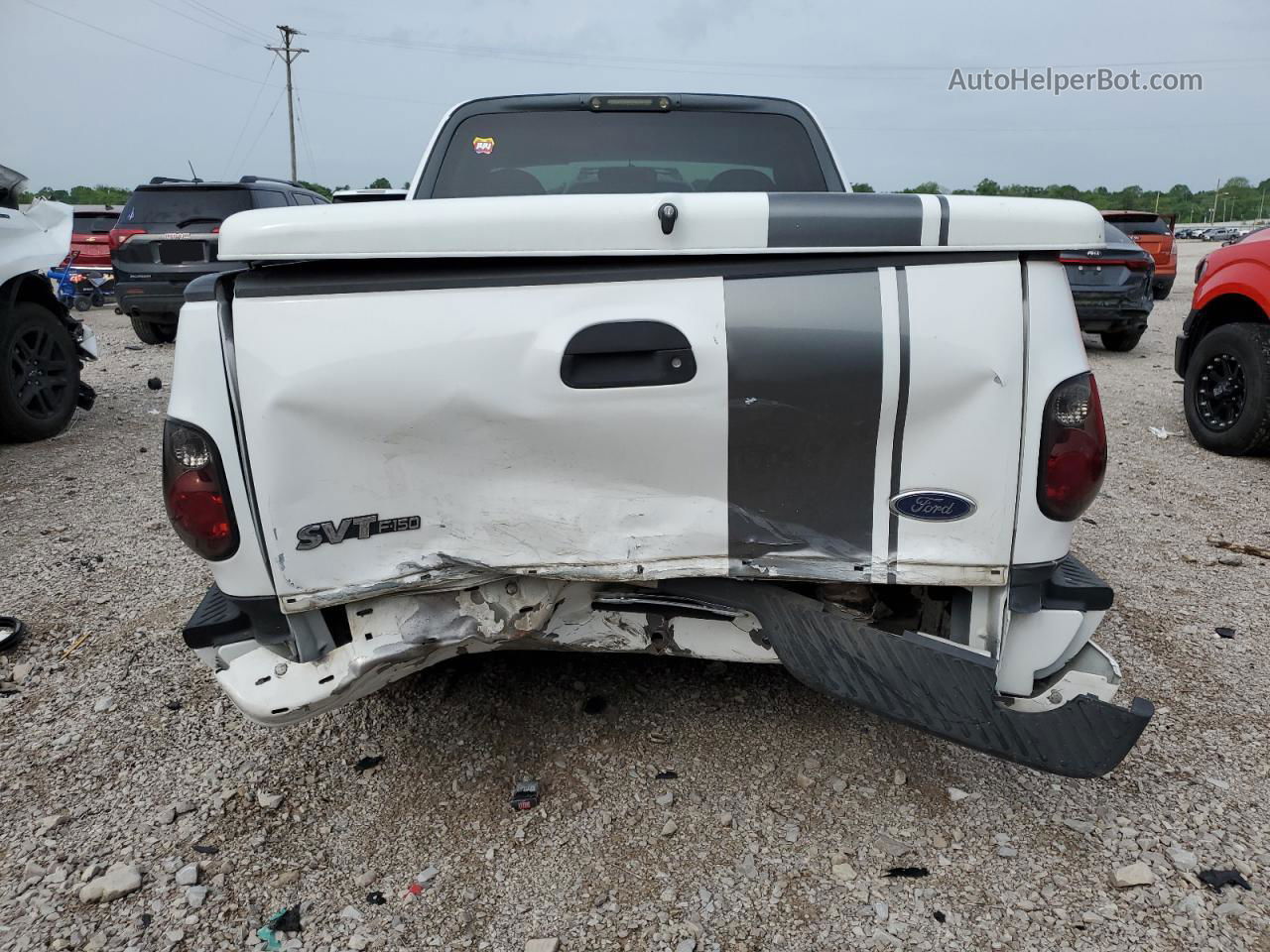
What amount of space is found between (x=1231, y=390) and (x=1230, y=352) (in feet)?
0.93

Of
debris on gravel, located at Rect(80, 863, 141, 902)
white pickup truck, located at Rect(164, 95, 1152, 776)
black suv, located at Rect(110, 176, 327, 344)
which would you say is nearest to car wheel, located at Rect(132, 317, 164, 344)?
black suv, located at Rect(110, 176, 327, 344)

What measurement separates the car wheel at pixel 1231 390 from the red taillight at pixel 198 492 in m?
6.17

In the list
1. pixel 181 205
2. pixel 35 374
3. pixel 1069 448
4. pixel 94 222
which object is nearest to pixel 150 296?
pixel 181 205

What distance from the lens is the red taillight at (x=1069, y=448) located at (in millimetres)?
2070

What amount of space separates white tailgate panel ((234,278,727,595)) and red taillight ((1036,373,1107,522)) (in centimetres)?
75

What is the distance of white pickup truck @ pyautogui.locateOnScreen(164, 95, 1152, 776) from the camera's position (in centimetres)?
200

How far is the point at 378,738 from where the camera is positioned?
2.84m

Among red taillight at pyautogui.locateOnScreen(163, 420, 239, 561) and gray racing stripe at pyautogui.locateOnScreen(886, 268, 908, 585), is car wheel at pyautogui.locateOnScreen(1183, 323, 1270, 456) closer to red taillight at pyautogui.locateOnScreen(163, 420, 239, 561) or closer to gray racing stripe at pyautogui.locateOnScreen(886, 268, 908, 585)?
gray racing stripe at pyautogui.locateOnScreen(886, 268, 908, 585)

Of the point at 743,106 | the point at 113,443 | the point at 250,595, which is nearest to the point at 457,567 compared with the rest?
the point at 250,595

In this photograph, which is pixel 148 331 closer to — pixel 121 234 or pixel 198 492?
pixel 121 234

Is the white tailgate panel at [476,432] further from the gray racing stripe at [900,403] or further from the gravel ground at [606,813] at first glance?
the gravel ground at [606,813]

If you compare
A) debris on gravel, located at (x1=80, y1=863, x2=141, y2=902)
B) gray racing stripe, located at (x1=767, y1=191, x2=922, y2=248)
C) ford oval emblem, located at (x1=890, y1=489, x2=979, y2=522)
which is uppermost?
gray racing stripe, located at (x1=767, y1=191, x2=922, y2=248)

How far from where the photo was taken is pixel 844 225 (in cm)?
202

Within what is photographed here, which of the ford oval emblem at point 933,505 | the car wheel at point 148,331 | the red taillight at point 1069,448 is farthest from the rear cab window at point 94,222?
the red taillight at point 1069,448
